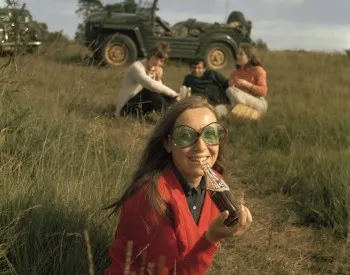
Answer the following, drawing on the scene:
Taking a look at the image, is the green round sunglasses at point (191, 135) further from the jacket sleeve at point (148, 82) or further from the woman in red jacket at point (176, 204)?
the jacket sleeve at point (148, 82)

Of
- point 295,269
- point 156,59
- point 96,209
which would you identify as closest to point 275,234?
point 295,269

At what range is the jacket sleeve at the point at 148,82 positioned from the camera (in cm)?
664

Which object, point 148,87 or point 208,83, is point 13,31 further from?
point 208,83

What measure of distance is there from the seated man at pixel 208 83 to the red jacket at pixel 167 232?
16.6 feet

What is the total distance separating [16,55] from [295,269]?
2.06m

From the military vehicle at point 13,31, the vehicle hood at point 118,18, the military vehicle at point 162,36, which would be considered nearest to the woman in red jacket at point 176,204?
the military vehicle at point 13,31

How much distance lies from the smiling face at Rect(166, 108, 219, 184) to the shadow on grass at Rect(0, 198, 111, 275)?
0.59 m

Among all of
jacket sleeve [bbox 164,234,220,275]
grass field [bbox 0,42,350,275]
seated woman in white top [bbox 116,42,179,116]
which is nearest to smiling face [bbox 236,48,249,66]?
seated woman in white top [bbox 116,42,179,116]

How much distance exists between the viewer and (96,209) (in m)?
2.74

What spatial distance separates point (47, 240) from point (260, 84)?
468 centimetres

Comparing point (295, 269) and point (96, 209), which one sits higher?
point (96, 209)

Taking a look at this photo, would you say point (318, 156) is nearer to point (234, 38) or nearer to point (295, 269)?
point (295, 269)

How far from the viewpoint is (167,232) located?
202 centimetres

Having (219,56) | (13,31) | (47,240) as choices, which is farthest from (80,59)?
(219,56)
